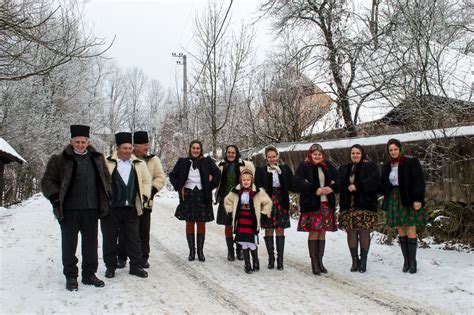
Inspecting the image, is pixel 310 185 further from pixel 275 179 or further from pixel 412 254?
pixel 412 254

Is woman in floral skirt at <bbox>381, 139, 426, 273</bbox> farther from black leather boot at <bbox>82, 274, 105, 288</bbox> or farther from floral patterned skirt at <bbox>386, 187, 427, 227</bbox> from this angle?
black leather boot at <bbox>82, 274, 105, 288</bbox>

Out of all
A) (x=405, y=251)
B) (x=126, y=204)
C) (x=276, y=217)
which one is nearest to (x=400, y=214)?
(x=405, y=251)

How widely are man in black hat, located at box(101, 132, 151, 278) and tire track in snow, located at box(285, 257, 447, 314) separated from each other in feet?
7.71

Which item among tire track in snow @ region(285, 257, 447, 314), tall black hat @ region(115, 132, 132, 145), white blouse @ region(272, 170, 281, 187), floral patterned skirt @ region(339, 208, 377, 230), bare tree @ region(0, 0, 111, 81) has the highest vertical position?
bare tree @ region(0, 0, 111, 81)

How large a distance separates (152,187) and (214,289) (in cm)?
187

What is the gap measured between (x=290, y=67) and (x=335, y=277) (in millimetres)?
11208

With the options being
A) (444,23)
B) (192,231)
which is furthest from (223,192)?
(444,23)

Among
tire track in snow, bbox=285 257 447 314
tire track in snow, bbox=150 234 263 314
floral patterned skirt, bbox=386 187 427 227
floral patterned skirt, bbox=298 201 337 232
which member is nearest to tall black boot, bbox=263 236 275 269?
tire track in snow, bbox=285 257 447 314

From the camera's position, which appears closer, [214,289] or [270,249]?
[214,289]

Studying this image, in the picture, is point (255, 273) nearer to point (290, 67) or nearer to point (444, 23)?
point (444, 23)

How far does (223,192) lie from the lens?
708 cm

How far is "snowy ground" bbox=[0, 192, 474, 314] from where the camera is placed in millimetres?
4336

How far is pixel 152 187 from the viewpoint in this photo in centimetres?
613

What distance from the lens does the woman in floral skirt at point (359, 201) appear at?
589 cm
